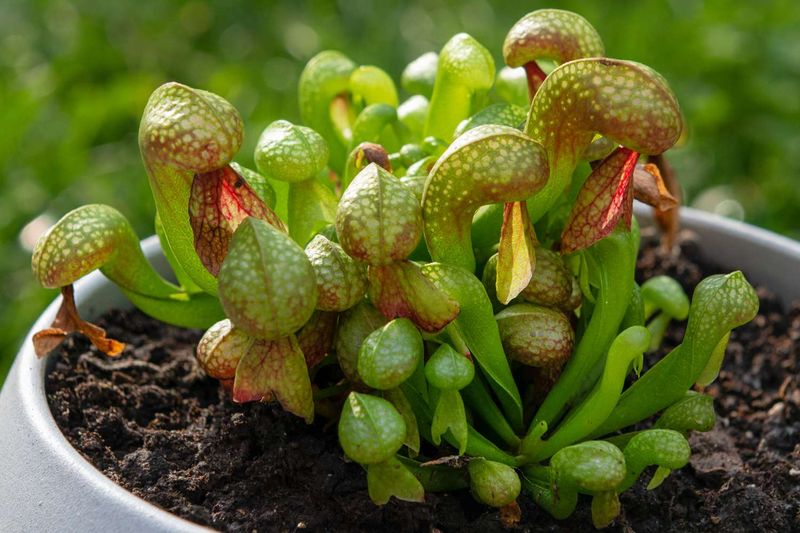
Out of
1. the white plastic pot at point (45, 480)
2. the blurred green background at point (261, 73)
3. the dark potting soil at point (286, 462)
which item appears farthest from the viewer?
the blurred green background at point (261, 73)

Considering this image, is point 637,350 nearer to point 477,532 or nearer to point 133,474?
point 477,532

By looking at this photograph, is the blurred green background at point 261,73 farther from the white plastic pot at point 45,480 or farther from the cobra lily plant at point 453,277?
the cobra lily plant at point 453,277

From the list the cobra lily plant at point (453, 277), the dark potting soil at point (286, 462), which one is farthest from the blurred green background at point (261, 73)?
the cobra lily plant at point (453, 277)

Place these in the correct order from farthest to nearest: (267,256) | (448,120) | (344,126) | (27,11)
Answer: (27,11), (344,126), (448,120), (267,256)

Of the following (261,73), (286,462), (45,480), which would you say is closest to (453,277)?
(286,462)

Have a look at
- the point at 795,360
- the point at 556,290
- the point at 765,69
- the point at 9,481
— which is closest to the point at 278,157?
the point at 556,290

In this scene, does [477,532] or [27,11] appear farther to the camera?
[27,11]

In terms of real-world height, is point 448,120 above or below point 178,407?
above
